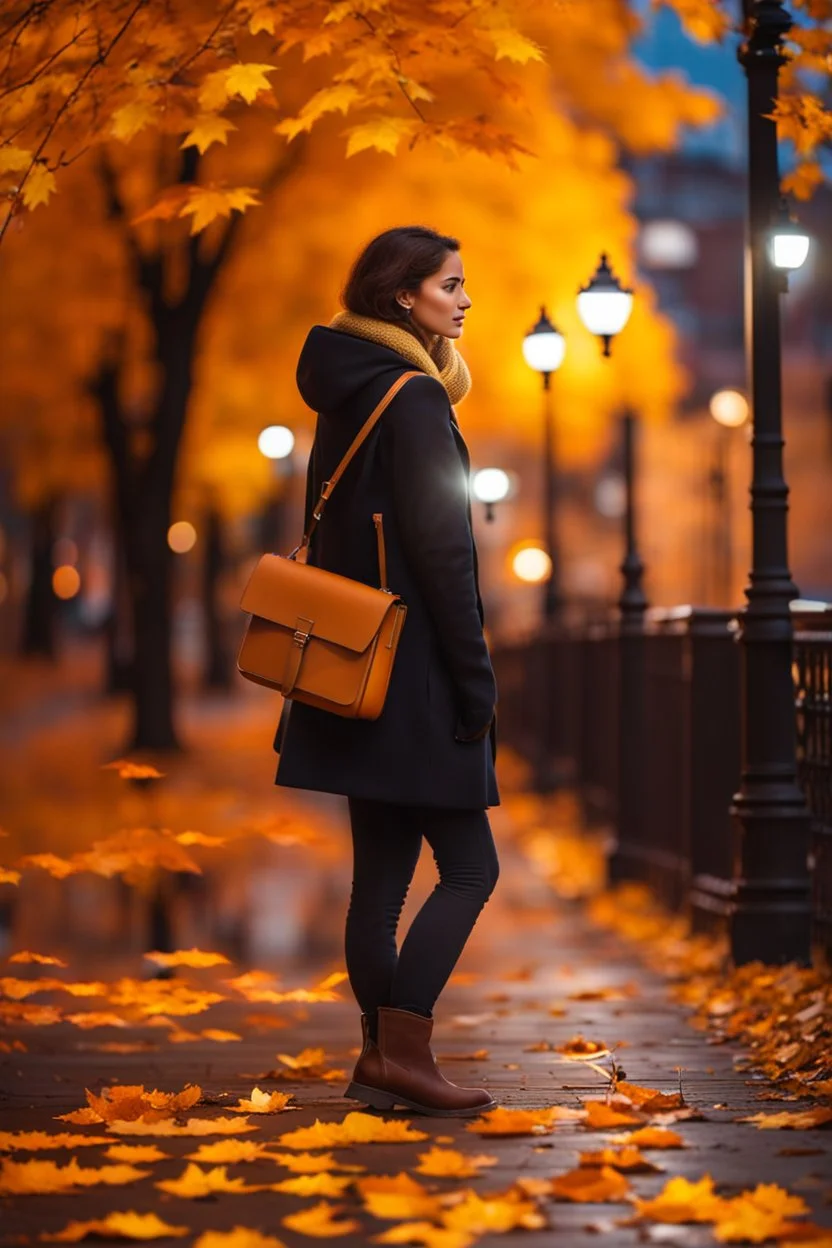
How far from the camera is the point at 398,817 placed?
5.54m

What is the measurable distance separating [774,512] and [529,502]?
61853 millimetres

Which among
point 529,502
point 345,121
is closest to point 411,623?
point 345,121

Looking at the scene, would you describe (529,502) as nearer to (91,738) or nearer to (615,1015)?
(91,738)

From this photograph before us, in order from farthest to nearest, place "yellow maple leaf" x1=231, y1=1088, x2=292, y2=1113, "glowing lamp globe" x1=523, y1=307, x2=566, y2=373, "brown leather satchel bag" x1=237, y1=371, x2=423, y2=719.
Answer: "glowing lamp globe" x1=523, y1=307, x2=566, y2=373, "yellow maple leaf" x1=231, y1=1088, x2=292, y2=1113, "brown leather satchel bag" x1=237, y1=371, x2=423, y2=719

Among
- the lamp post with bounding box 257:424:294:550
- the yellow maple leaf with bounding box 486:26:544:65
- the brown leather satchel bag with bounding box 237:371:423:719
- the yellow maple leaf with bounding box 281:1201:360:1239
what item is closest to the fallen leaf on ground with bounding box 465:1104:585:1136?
the yellow maple leaf with bounding box 281:1201:360:1239

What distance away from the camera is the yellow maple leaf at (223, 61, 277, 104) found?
7129 mm

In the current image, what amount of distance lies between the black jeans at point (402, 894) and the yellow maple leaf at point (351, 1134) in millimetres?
362

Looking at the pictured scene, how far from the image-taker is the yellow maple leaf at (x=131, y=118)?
24.0ft

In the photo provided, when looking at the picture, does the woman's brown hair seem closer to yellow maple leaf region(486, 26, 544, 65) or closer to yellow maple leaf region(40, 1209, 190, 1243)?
yellow maple leaf region(486, 26, 544, 65)

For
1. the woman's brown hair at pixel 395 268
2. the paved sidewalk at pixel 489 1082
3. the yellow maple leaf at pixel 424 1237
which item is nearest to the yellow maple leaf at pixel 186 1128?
the paved sidewalk at pixel 489 1082

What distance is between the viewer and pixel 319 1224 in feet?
14.0

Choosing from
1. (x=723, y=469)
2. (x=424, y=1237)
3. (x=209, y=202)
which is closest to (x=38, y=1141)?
(x=424, y=1237)

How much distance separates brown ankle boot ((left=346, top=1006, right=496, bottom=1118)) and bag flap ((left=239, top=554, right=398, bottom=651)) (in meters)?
0.96

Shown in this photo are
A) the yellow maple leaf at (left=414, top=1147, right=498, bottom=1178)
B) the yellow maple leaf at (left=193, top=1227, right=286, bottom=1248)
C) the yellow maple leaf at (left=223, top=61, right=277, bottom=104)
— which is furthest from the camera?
the yellow maple leaf at (left=223, top=61, right=277, bottom=104)
